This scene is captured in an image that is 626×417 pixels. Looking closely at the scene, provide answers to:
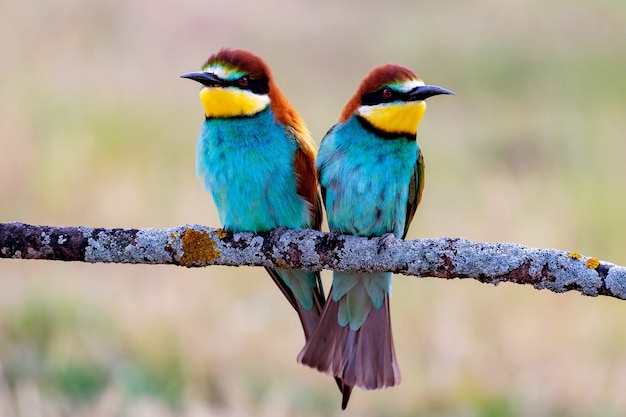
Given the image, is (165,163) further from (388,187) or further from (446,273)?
(446,273)

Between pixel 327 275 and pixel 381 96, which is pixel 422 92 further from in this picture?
pixel 327 275

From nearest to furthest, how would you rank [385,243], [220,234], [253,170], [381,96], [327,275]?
[385,243] → [220,234] → [381,96] → [253,170] → [327,275]

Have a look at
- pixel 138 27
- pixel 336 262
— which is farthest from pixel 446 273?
pixel 138 27

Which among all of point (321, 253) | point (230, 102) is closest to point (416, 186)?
point (230, 102)

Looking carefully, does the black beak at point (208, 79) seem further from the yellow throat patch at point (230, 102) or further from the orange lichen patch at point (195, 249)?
the orange lichen patch at point (195, 249)

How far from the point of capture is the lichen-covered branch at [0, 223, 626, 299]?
1.87 metres

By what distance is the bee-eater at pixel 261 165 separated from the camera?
8.49 feet

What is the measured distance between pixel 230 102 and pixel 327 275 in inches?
91.6

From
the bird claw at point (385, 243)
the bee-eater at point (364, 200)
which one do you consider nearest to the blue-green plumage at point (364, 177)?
the bee-eater at point (364, 200)

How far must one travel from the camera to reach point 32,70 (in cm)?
645

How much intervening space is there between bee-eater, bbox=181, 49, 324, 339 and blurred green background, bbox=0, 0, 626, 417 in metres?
1.37

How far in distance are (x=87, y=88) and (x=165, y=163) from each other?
3.34 ft

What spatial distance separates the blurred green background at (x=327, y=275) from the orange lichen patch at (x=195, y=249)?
6.01 ft

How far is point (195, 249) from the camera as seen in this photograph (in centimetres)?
210
